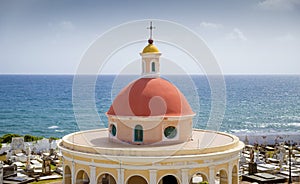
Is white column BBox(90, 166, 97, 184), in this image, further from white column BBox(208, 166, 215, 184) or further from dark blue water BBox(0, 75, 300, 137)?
dark blue water BBox(0, 75, 300, 137)

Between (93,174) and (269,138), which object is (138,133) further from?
(269,138)

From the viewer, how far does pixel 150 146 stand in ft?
84.1

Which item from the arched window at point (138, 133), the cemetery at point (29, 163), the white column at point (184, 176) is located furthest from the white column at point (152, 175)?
the cemetery at point (29, 163)

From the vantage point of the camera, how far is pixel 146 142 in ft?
85.9

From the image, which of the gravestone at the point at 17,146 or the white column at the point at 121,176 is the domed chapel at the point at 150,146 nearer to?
the white column at the point at 121,176

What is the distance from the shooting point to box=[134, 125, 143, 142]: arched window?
26.2 m

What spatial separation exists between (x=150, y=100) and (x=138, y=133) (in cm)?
212

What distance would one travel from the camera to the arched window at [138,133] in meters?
26.2

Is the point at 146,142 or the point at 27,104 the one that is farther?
the point at 27,104

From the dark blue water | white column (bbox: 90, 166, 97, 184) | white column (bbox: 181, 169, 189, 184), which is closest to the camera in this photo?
white column (bbox: 181, 169, 189, 184)

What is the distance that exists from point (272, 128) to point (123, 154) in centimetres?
7883

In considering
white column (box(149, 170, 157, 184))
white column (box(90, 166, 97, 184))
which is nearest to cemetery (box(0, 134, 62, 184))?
white column (box(90, 166, 97, 184))

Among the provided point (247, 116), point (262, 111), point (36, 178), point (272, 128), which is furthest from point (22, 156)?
point (262, 111)

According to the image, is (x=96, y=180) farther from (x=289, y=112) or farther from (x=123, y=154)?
(x=289, y=112)
